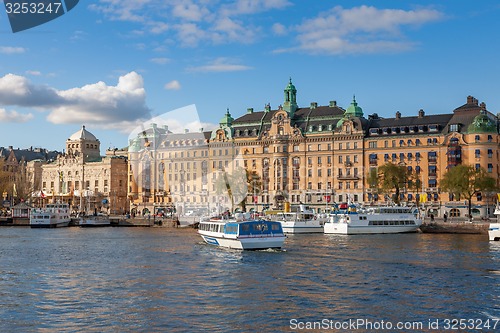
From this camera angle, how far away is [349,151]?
175750 mm

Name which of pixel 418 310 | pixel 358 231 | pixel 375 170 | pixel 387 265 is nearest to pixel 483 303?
pixel 418 310

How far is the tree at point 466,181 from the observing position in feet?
455

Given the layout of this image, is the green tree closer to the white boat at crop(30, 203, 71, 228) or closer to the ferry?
the white boat at crop(30, 203, 71, 228)

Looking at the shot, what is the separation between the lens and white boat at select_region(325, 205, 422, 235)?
123125 mm

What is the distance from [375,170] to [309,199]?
71.8 ft

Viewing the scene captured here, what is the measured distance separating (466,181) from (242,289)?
98.3 meters

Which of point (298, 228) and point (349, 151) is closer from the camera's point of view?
point (298, 228)

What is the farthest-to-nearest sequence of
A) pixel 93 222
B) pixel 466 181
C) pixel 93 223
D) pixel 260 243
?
pixel 93 222
pixel 93 223
pixel 466 181
pixel 260 243

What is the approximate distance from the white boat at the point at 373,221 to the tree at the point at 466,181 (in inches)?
619

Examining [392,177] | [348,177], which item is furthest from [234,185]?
[392,177]

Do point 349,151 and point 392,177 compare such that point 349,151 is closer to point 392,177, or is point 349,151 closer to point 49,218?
point 392,177

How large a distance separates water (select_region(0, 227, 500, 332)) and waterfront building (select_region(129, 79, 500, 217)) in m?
79.6

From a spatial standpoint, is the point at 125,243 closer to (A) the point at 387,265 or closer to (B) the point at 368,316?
(A) the point at 387,265

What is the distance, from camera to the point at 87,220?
171750 millimetres
